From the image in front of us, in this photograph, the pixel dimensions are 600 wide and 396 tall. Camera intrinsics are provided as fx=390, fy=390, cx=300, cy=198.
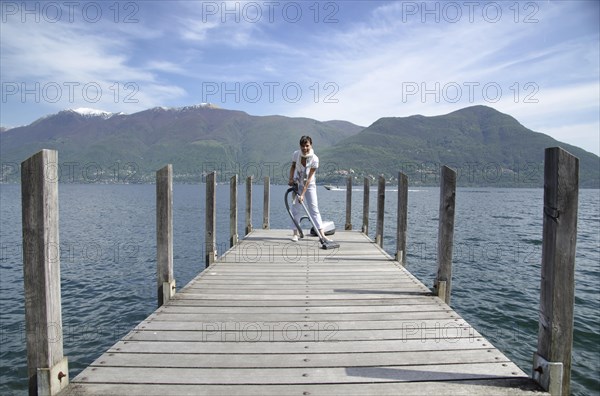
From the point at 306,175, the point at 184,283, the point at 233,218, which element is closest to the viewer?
the point at 306,175

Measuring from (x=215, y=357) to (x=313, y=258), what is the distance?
465 cm

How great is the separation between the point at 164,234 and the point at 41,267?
2.40 metres

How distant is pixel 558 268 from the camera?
9.71ft

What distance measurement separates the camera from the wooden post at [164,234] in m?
5.16

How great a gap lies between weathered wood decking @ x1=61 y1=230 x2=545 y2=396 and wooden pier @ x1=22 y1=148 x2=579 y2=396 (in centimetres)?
1

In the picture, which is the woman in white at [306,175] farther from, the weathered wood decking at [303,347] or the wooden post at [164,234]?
the wooden post at [164,234]

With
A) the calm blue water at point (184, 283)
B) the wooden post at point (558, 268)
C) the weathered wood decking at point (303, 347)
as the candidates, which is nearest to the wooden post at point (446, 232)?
the weathered wood decking at point (303, 347)

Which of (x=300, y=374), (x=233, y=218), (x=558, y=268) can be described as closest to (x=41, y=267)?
(x=300, y=374)

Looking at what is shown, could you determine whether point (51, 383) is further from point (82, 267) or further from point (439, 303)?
point (82, 267)

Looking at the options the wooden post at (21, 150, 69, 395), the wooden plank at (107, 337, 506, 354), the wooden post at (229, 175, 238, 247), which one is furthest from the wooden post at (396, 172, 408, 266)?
the wooden post at (21, 150, 69, 395)

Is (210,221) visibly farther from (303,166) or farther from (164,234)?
(164,234)

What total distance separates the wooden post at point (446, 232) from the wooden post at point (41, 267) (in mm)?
4353

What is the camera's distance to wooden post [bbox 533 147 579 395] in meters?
2.92

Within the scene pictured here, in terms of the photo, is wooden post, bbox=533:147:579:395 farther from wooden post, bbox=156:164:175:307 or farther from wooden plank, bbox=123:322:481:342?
wooden post, bbox=156:164:175:307
